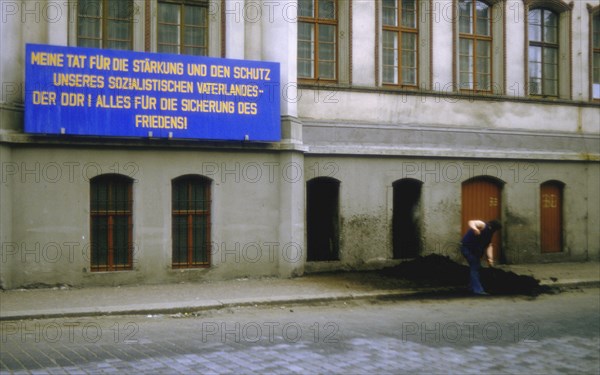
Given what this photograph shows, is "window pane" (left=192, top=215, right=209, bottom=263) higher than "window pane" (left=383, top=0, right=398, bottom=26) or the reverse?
the reverse

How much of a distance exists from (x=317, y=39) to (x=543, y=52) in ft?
23.8

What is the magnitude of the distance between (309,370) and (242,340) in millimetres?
1964

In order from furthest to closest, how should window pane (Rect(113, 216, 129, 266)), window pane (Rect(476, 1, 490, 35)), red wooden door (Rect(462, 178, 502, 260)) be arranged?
window pane (Rect(476, 1, 490, 35))
red wooden door (Rect(462, 178, 502, 260))
window pane (Rect(113, 216, 129, 266))

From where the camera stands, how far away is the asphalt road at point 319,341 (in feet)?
27.1

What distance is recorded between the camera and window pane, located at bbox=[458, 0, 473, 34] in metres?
19.7

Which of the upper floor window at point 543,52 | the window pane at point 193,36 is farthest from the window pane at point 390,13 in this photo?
the window pane at point 193,36

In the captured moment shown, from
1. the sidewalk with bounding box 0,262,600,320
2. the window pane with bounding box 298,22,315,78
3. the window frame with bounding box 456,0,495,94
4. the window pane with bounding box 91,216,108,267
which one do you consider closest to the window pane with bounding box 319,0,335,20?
the window pane with bounding box 298,22,315,78

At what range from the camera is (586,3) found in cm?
2116

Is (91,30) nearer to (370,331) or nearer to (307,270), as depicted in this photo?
(307,270)

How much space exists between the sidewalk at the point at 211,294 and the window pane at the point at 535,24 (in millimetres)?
7311

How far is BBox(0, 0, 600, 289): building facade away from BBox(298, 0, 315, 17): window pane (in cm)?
10

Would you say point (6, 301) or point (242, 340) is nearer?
point (242, 340)

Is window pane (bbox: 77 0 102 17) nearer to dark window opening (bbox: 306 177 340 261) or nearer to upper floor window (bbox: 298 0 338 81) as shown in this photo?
Result: upper floor window (bbox: 298 0 338 81)

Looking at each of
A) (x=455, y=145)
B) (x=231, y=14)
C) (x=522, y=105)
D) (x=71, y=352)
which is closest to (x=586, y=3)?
(x=522, y=105)
